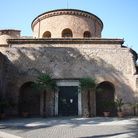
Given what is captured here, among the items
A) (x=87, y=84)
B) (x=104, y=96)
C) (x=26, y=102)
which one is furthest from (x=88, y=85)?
(x=26, y=102)

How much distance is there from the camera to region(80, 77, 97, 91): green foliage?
1145 cm

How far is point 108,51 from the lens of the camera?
42.4ft

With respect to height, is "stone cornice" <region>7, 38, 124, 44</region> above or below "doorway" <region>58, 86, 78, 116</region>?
above

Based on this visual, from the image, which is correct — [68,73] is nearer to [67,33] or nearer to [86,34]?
[67,33]

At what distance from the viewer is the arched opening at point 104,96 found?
1302cm

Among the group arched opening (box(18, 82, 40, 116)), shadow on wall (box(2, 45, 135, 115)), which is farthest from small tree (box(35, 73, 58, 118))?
arched opening (box(18, 82, 40, 116))

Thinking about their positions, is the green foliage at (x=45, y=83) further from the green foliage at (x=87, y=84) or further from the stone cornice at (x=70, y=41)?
the stone cornice at (x=70, y=41)

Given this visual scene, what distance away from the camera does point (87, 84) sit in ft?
37.6

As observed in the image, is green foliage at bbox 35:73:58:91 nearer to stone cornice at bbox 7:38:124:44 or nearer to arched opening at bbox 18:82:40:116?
arched opening at bbox 18:82:40:116

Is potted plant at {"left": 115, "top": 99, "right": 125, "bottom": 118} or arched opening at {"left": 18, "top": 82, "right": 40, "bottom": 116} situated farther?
arched opening at {"left": 18, "top": 82, "right": 40, "bottom": 116}

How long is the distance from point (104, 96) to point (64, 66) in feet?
13.1

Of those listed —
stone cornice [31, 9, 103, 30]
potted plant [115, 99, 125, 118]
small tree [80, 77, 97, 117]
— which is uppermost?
stone cornice [31, 9, 103, 30]

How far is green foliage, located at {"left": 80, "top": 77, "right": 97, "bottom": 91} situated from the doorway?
671mm

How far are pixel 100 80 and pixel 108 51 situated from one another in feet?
7.85
